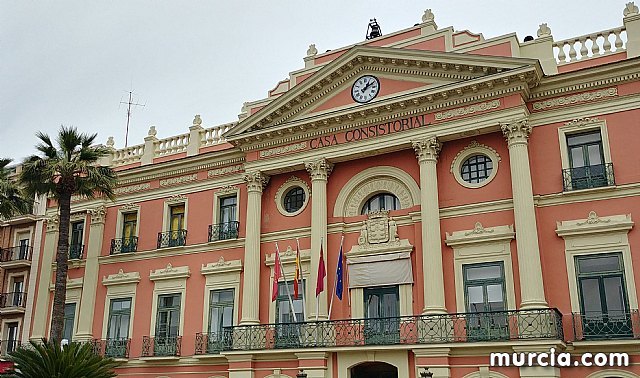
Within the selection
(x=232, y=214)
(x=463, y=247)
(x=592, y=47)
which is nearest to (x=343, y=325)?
(x=463, y=247)

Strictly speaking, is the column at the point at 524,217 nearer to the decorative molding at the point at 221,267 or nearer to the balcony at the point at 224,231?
the decorative molding at the point at 221,267

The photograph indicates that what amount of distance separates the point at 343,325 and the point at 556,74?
1027 centimetres

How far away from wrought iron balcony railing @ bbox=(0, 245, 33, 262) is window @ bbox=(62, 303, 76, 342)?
4044 millimetres

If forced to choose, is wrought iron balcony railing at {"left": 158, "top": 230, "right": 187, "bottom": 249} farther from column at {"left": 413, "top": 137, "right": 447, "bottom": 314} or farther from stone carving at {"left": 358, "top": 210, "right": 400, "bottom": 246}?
column at {"left": 413, "top": 137, "right": 447, "bottom": 314}

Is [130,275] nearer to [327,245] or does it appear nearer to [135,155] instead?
[135,155]

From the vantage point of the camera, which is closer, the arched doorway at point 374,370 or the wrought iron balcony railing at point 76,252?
the arched doorway at point 374,370

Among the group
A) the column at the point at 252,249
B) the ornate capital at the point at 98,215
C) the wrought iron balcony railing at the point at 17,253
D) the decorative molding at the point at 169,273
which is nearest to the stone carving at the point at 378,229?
the column at the point at 252,249

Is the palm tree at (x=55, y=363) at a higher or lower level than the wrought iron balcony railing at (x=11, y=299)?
lower

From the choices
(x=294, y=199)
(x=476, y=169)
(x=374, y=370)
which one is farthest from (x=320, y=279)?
(x=476, y=169)

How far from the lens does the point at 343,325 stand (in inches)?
842

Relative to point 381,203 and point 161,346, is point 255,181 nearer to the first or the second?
point 381,203

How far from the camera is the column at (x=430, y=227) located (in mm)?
20219

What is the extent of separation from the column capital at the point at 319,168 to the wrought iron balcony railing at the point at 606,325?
9400 millimetres

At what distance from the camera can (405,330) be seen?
66.8 feet
